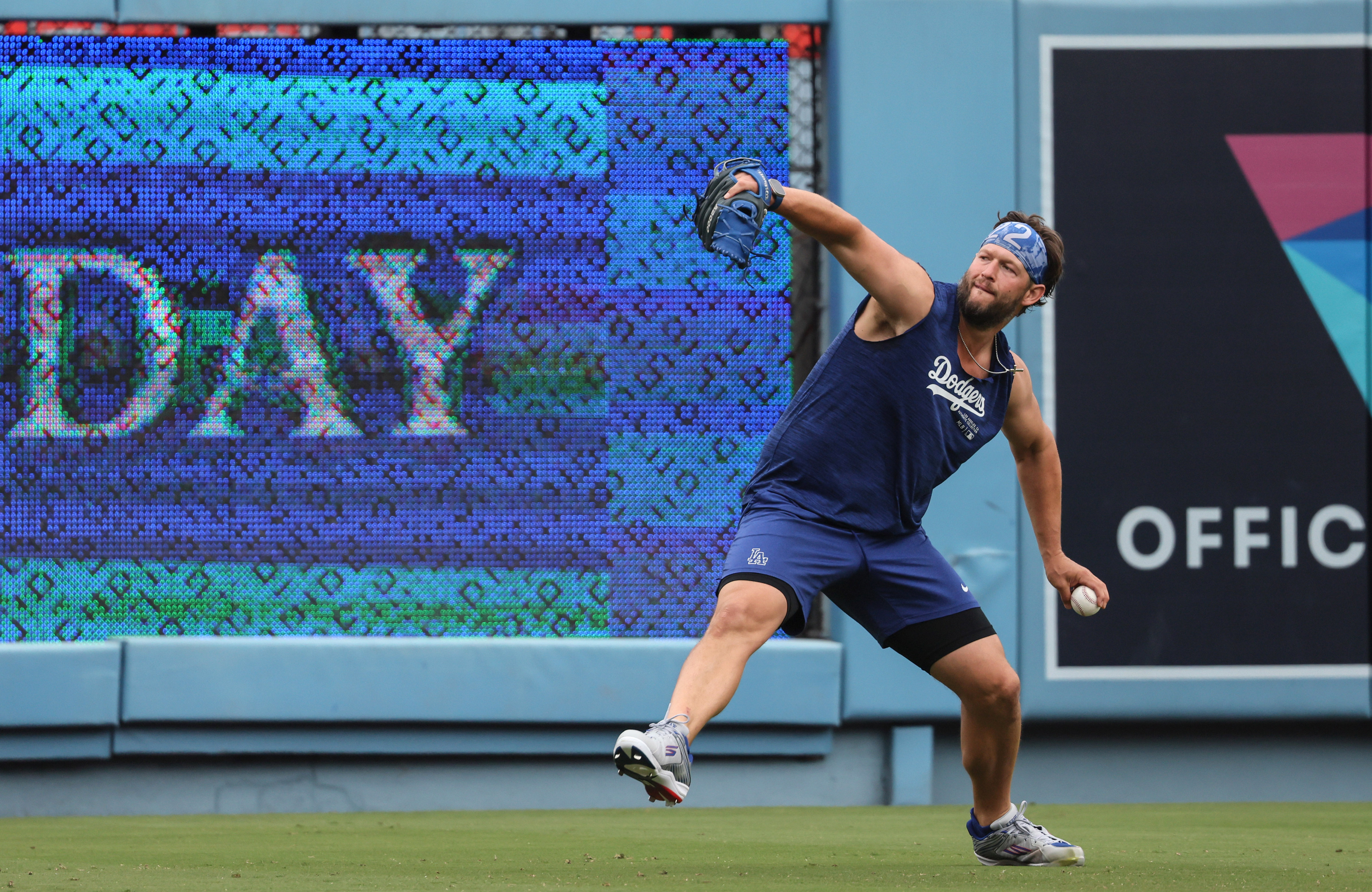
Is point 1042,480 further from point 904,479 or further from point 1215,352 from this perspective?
point 1215,352

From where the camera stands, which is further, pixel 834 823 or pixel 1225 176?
pixel 1225 176

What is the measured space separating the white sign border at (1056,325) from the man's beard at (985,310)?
2.56 metres

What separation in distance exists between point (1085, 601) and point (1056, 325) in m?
2.60

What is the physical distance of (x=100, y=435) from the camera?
588cm

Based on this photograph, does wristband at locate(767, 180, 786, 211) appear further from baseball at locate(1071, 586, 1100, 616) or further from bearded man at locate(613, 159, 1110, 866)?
baseball at locate(1071, 586, 1100, 616)

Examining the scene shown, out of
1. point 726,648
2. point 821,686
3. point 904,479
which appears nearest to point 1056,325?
point 821,686

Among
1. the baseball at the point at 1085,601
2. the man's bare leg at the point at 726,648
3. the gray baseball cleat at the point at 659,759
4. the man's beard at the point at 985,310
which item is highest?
the man's beard at the point at 985,310

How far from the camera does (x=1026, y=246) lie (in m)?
3.58

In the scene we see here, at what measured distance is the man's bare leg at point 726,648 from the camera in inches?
122

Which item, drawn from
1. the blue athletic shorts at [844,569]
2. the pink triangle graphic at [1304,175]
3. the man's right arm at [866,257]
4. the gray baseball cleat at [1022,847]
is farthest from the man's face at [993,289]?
the pink triangle graphic at [1304,175]

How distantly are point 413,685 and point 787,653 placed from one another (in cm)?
152

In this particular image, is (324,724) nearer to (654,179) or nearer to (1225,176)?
(654,179)

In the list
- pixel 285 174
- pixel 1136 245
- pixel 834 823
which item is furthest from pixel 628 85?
pixel 834 823

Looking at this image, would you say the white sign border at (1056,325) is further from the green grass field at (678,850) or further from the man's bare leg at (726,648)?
the man's bare leg at (726,648)
